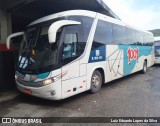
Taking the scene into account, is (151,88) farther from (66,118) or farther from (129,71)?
(66,118)

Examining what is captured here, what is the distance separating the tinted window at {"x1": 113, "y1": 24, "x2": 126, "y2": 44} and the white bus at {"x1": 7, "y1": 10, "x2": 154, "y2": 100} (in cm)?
11

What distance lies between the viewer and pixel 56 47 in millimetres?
5430

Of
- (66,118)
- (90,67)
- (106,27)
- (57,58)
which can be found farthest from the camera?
(106,27)

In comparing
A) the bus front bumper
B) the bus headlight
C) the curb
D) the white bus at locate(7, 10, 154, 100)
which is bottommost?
the curb

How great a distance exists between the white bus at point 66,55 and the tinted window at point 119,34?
0.11m

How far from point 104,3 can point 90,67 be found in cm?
462

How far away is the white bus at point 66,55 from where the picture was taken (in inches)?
212

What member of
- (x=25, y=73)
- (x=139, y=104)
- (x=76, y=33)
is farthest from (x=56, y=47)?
(x=139, y=104)

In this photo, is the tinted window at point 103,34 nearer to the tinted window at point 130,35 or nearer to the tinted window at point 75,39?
the tinted window at point 75,39

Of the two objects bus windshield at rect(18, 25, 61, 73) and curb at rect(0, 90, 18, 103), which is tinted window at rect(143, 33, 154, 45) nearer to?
bus windshield at rect(18, 25, 61, 73)

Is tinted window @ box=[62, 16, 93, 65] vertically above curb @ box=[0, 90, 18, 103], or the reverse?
tinted window @ box=[62, 16, 93, 65]

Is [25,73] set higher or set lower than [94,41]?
lower

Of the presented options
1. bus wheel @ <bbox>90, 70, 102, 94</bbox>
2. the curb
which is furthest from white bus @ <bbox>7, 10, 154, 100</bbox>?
the curb

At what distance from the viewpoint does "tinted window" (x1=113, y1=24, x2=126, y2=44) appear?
27.5ft
